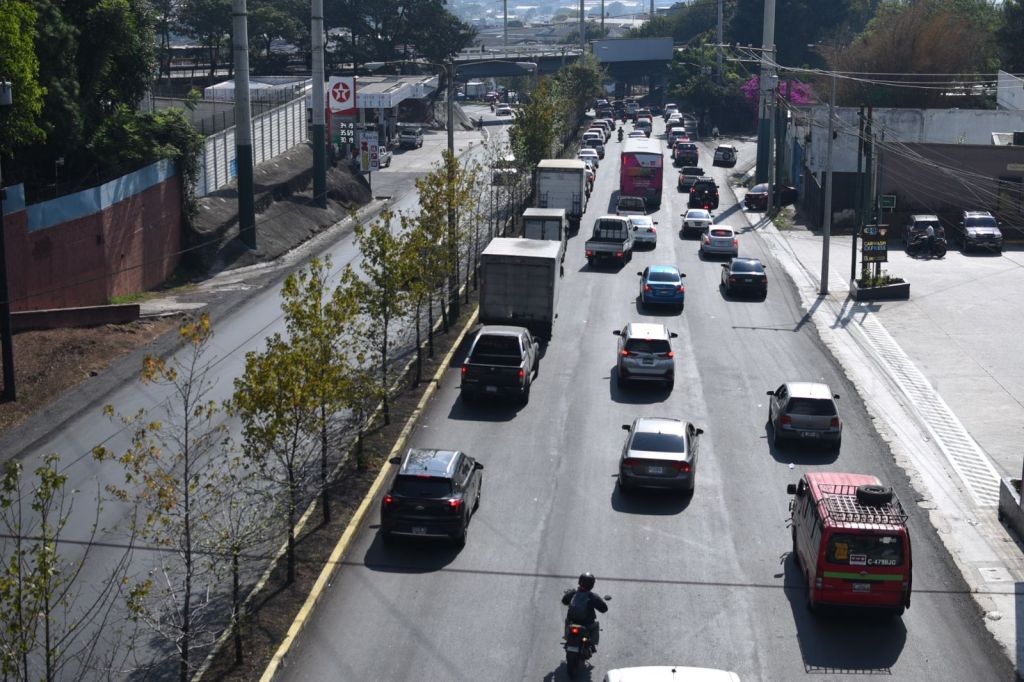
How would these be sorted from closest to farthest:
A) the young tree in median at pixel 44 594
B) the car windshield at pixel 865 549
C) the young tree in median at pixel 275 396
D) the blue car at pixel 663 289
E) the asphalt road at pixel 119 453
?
the young tree in median at pixel 44 594 < the young tree in median at pixel 275 396 < the asphalt road at pixel 119 453 < the car windshield at pixel 865 549 < the blue car at pixel 663 289

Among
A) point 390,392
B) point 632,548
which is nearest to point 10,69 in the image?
point 390,392

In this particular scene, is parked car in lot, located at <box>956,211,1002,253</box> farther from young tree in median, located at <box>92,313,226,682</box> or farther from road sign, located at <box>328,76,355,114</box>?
road sign, located at <box>328,76,355,114</box>

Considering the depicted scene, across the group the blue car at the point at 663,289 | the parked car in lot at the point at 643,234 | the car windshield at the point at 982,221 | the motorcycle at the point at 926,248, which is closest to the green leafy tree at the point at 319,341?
the blue car at the point at 663,289

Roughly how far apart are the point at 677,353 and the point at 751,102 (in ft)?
303

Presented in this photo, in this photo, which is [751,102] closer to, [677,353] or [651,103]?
[651,103]

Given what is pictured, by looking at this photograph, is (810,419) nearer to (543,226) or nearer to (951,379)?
(951,379)

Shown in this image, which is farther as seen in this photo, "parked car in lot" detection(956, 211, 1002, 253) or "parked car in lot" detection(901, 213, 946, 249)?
"parked car in lot" detection(901, 213, 946, 249)

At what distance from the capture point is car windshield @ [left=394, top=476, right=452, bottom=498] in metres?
23.6

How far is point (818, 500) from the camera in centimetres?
2131

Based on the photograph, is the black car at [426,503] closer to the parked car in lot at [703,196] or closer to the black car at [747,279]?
the black car at [747,279]

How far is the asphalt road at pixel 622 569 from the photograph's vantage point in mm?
19719

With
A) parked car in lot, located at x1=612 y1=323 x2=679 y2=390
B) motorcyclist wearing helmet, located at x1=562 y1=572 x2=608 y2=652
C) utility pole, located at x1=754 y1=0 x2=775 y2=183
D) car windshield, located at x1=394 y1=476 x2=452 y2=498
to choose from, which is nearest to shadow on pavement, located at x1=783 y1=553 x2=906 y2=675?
motorcyclist wearing helmet, located at x1=562 y1=572 x2=608 y2=652

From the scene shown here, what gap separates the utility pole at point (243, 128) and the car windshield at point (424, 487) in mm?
31864

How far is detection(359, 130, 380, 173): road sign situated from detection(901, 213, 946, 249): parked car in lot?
30.8 m
